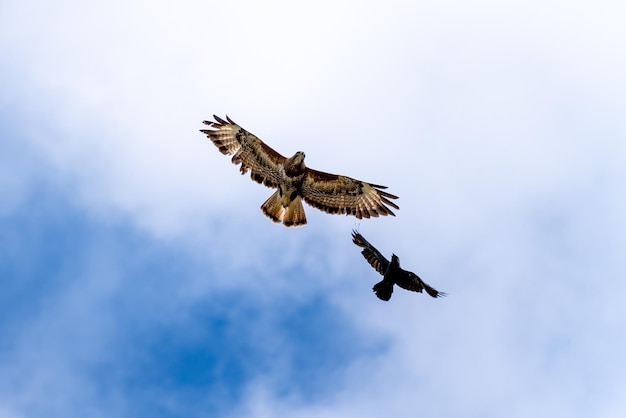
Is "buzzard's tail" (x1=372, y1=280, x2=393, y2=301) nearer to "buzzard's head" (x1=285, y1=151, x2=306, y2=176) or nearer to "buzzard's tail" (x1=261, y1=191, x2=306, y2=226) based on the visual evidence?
"buzzard's tail" (x1=261, y1=191, x2=306, y2=226)

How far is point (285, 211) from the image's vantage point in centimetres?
2292

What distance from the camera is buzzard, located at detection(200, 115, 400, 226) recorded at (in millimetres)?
22828

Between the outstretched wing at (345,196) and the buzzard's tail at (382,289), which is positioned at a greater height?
the outstretched wing at (345,196)

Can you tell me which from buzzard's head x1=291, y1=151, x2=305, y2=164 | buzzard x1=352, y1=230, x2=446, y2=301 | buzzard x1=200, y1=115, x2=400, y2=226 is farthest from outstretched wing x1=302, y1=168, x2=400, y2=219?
buzzard x1=352, y1=230, x2=446, y2=301

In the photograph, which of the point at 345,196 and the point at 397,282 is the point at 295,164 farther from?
the point at 397,282

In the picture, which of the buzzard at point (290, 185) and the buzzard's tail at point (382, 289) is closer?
the buzzard's tail at point (382, 289)

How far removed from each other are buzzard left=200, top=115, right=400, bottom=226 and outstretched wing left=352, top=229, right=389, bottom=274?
1148 millimetres

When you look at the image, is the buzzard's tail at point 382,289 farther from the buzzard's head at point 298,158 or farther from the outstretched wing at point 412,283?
the buzzard's head at point 298,158

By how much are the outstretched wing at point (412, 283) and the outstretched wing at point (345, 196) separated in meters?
2.84

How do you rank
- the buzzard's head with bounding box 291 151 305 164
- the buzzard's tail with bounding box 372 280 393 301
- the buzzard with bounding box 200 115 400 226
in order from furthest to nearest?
the buzzard with bounding box 200 115 400 226 → the buzzard's head with bounding box 291 151 305 164 → the buzzard's tail with bounding box 372 280 393 301

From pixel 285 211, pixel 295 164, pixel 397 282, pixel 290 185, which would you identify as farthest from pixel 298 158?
pixel 397 282

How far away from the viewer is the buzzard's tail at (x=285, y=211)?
22891 millimetres

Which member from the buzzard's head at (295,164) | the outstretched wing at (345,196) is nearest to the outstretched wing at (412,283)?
the outstretched wing at (345,196)

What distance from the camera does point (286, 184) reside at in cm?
2275
